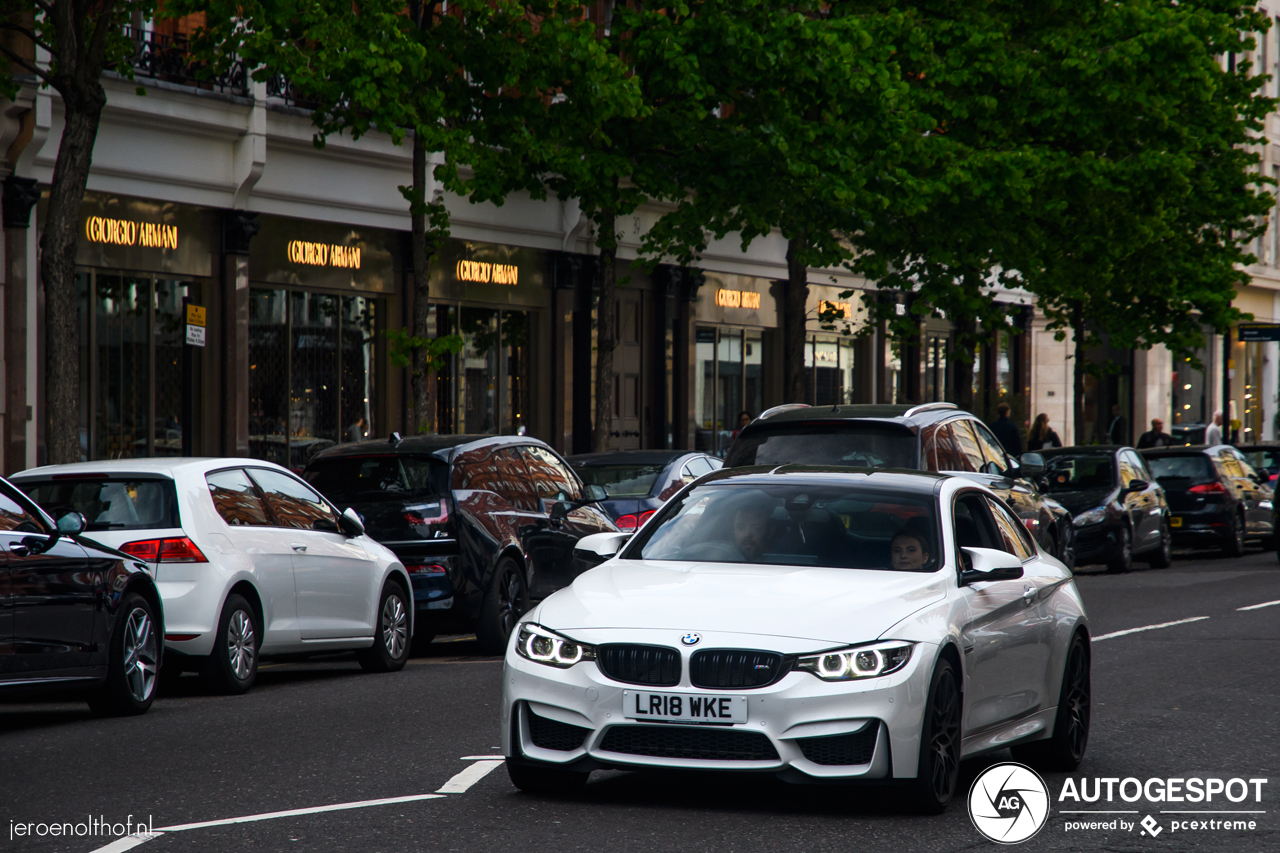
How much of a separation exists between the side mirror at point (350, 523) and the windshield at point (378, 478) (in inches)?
46.7

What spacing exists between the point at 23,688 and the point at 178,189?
45.2 ft

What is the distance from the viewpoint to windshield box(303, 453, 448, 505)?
13.9 meters

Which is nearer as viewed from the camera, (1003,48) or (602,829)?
(602,829)

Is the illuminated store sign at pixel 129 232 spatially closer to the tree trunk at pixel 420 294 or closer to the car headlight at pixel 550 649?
the tree trunk at pixel 420 294

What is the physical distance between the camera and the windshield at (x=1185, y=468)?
27094 mm

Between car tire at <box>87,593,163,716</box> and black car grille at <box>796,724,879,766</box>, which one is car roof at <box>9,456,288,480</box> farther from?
black car grille at <box>796,724,879,766</box>

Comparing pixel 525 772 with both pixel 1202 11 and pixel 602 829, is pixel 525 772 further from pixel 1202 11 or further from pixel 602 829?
pixel 1202 11

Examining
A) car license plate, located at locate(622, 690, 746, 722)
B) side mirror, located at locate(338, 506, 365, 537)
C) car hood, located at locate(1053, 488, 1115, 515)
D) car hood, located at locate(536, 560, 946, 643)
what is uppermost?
car hood, located at locate(536, 560, 946, 643)

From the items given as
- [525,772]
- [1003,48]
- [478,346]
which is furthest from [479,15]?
[525,772]

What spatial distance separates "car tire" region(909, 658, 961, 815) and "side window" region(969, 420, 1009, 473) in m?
8.51

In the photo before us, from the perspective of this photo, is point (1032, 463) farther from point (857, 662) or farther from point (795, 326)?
point (857, 662)

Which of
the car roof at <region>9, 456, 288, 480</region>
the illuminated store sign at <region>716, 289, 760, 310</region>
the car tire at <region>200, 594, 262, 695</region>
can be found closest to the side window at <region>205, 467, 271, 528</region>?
the car roof at <region>9, 456, 288, 480</region>

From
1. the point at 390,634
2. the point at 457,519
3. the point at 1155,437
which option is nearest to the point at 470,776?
the point at 390,634

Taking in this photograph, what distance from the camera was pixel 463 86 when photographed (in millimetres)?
20406
